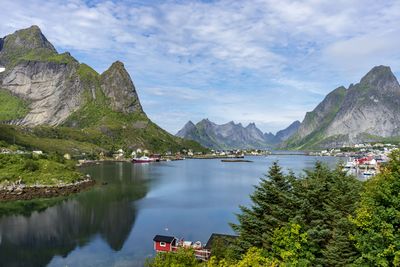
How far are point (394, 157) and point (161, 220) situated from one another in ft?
143

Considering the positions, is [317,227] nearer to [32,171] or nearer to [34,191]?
[34,191]

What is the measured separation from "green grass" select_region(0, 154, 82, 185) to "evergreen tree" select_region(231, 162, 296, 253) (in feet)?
239

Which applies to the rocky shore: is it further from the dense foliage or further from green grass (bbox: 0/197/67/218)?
the dense foliage

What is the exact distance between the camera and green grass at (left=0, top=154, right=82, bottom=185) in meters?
87.2

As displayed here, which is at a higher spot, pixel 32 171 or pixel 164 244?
pixel 32 171

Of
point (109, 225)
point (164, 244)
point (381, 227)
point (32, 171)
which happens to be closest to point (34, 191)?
point (32, 171)

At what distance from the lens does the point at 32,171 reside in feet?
303

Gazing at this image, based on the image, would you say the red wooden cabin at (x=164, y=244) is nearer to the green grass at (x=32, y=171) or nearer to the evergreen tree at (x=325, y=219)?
the evergreen tree at (x=325, y=219)

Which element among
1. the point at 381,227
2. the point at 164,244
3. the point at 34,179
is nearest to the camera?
the point at 381,227

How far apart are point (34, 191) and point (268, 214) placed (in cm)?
6996

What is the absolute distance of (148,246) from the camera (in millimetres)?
47938

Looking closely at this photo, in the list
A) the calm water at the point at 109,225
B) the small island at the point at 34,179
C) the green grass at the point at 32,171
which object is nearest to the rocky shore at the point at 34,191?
the small island at the point at 34,179

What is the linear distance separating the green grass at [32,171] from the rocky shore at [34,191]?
2.61 metres

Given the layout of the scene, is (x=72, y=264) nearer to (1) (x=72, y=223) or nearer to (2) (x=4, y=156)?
(1) (x=72, y=223)
